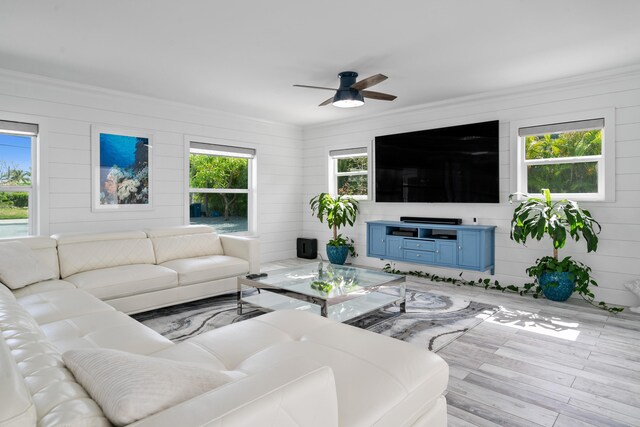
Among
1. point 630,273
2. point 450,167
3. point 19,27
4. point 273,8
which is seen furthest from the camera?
point 450,167

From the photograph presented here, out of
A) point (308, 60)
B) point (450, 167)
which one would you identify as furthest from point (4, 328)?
point (450, 167)

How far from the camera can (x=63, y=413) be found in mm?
860

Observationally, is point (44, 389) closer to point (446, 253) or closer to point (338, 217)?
point (446, 253)

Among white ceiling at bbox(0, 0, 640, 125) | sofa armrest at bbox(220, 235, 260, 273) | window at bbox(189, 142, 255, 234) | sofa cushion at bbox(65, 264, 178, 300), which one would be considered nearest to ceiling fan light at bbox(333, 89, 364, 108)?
white ceiling at bbox(0, 0, 640, 125)

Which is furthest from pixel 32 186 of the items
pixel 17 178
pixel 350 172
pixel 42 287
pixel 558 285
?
pixel 558 285

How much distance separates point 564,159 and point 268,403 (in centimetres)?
463

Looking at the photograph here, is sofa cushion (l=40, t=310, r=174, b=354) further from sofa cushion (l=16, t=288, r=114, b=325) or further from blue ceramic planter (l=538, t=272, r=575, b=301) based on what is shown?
blue ceramic planter (l=538, t=272, r=575, b=301)

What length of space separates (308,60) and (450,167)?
8.17 ft

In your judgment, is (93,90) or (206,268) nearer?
(206,268)

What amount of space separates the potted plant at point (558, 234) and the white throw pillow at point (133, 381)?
3.83m

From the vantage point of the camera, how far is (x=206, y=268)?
12.9 ft

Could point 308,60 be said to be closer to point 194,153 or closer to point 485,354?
point 194,153

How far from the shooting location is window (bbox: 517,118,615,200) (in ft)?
13.5

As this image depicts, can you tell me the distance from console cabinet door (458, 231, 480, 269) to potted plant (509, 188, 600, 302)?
0.45 m
